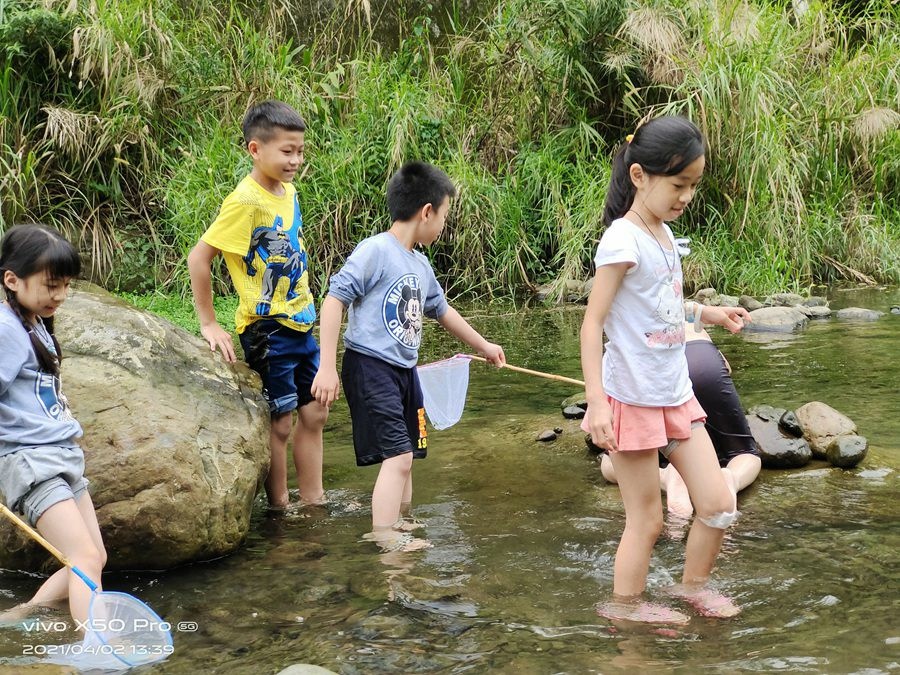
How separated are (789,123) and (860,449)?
6.17 metres

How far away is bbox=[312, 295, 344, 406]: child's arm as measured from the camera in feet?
11.6

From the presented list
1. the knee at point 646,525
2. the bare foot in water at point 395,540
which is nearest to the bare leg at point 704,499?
the knee at point 646,525

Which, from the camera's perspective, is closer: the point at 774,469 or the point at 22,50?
the point at 774,469

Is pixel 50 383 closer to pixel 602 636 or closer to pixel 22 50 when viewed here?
pixel 602 636

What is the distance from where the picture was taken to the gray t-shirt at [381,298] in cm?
363

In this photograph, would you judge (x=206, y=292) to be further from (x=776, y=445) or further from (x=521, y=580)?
(x=776, y=445)

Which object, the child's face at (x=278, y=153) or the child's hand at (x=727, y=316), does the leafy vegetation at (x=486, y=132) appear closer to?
the child's face at (x=278, y=153)

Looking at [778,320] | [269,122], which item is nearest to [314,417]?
[269,122]

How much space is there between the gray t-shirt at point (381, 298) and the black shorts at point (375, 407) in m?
0.04

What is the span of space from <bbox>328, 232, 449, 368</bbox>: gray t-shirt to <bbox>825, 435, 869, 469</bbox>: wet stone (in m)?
1.80

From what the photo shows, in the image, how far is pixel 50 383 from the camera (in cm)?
298

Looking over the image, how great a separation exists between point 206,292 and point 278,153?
0.60 m

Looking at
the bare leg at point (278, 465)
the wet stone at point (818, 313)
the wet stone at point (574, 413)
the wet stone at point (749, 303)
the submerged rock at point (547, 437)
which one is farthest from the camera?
the wet stone at point (749, 303)

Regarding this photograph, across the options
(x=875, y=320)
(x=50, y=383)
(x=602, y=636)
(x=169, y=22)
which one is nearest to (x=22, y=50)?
(x=169, y=22)
